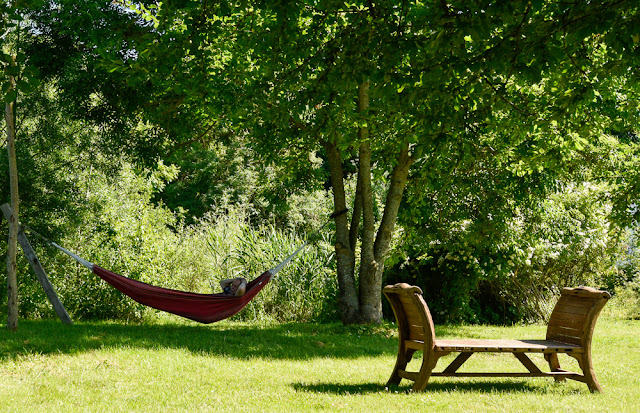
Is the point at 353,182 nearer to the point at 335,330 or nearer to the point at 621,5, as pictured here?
the point at 335,330

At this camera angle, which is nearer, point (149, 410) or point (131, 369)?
point (149, 410)

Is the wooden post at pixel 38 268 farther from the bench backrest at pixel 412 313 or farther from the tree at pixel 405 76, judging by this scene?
the bench backrest at pixel 412 313

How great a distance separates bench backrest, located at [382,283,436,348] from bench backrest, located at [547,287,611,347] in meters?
1.17

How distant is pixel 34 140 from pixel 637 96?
8.51 m

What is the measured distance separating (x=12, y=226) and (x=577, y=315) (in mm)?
6197

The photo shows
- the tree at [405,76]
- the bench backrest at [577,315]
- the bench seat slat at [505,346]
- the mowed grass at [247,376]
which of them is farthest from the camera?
the bench backrest at [577,315]

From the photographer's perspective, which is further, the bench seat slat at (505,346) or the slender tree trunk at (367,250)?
the slender tree trunk at (367,250)

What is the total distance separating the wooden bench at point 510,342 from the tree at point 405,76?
118 centimetres

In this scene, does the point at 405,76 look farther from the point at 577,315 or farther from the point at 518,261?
the point at 518,261

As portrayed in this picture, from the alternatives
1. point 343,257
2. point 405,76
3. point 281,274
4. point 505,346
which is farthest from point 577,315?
point 281,274

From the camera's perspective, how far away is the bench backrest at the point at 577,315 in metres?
4.73

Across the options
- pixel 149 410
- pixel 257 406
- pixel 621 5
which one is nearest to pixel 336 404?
pixel 257 406

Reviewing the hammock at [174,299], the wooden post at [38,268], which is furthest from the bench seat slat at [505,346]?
the wooden post at [38,268]

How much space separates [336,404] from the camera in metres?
4.26
